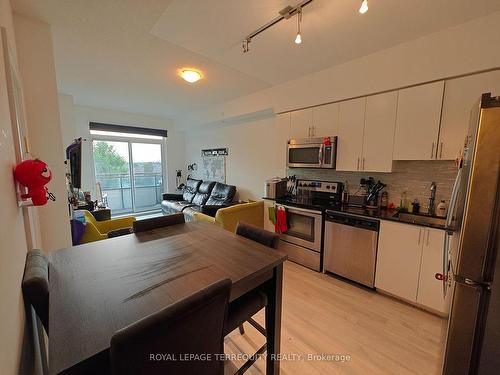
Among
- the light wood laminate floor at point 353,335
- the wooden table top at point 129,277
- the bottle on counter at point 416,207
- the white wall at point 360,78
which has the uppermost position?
the white wall at point 360,78

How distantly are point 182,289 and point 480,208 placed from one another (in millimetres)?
1432

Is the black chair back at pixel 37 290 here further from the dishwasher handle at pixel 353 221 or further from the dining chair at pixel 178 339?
the dishwasher handle at pixel 353 221

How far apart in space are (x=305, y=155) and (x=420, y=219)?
61.3 inches

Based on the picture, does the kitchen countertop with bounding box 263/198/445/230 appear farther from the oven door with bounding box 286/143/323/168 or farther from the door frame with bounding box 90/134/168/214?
the door frame with bounding box 90/134/168/214

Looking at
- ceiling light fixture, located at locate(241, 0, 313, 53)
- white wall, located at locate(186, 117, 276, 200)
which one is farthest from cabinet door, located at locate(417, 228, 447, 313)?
white wall, located at locate(186, 117, 276, 200)

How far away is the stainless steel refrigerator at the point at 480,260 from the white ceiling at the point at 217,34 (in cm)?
136

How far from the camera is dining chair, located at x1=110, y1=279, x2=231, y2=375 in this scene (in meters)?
0.63

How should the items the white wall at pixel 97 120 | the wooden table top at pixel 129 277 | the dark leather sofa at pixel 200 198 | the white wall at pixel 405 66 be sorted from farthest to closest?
the dark leather sofa at pixel 200 198
the white wall at pixel 97 120
the white wall at pixel 405 66
the wooden table top at pixel 129 277

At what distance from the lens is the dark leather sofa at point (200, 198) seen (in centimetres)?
460

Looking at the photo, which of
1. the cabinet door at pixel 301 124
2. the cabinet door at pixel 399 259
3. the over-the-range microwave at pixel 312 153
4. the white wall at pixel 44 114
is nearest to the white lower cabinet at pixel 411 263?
the cabinet door at pixel 399 259

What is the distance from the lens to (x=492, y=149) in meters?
0.97

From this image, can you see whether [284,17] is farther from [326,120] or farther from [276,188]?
[276,188]

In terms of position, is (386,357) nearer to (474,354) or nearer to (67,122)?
(474,354)

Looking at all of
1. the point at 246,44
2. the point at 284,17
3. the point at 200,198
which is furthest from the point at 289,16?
the point at 200,198
